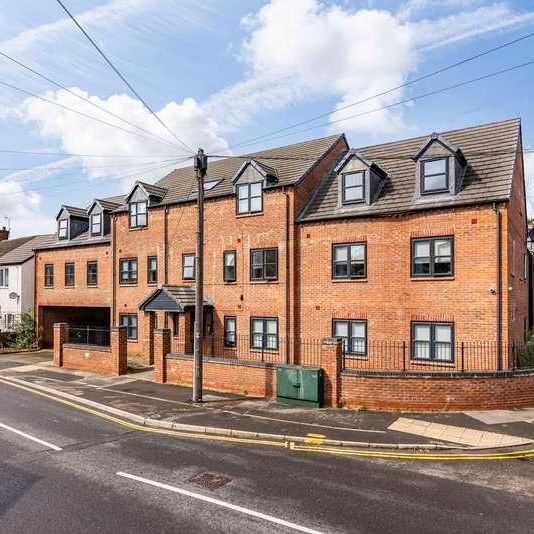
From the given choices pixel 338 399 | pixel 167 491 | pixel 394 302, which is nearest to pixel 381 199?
pixel 394 302

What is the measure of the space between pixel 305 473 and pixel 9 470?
580 cm

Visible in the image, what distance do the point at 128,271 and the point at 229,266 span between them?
7.53 metres

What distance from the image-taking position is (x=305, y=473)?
8773 mm

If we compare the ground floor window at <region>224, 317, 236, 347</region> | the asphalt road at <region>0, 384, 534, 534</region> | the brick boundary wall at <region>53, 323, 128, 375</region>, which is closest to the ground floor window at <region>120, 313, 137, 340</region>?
the brick boundary wall at <region>53, 323, 128, 375</region>

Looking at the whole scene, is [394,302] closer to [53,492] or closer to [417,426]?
[417,426]

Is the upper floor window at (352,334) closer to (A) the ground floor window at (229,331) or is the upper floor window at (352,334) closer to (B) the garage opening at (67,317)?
(A) the ground floor window at (229,331)

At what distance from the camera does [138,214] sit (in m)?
25.4

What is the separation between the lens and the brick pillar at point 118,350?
20.4m

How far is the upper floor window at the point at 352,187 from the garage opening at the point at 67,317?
65.8 ft

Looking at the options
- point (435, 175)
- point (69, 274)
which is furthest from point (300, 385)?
point (69, 274)

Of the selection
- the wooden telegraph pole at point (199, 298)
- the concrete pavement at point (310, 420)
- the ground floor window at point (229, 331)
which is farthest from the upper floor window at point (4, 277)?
the wooden telegraph pole at point (199, 298)

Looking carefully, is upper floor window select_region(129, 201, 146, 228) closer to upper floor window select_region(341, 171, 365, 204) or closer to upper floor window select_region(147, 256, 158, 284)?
upper floor window select_region(147, 256, 158, 284)

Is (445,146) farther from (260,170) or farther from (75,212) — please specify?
(75,212)

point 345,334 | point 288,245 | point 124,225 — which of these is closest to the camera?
point 345,334
